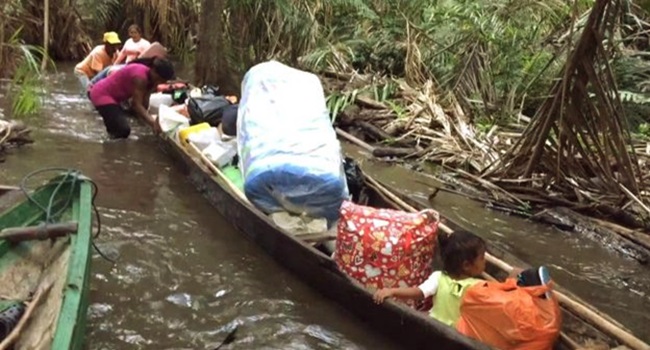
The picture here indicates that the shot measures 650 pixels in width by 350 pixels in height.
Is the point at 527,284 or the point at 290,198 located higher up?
the point at 527,284

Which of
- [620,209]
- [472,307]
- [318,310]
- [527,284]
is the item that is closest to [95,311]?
[318,310]

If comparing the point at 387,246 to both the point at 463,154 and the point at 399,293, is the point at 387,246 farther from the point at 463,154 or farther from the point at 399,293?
the point at 463,154

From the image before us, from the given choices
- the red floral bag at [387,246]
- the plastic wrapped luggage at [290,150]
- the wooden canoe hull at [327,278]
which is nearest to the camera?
the wooden canoe hull at [327,278]

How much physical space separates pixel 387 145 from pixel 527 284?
5.65 m

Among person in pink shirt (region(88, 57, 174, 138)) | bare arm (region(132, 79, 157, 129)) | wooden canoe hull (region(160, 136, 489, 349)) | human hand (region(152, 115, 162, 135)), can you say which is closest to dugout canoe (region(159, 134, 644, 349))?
wooden canoe hull (region(160, 136, 489, 349))

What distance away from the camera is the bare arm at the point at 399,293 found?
3.87 metres

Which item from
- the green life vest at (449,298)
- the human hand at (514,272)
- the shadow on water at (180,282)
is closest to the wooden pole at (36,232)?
the shadow on water at (180,282)

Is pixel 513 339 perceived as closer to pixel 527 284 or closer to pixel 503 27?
pixel 527 284

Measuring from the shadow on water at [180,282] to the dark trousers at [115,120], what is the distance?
85cm

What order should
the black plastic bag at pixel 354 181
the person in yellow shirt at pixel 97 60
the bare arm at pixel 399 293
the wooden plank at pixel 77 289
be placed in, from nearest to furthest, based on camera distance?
the wooden plank at pixel 77 289
the bare arm at pixel 399 293
the black plastic bag at pixel 354 181
the person in yellow shirt at pixel 97 60

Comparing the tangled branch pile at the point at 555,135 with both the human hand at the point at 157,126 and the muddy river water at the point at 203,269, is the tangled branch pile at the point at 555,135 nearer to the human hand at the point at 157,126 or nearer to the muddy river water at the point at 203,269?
the muddy river water at the point at 203,269

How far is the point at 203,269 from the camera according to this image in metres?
5.16

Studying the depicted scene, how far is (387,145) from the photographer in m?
9.10

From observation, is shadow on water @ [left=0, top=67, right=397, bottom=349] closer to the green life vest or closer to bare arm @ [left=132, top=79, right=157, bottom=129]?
the green life vest
